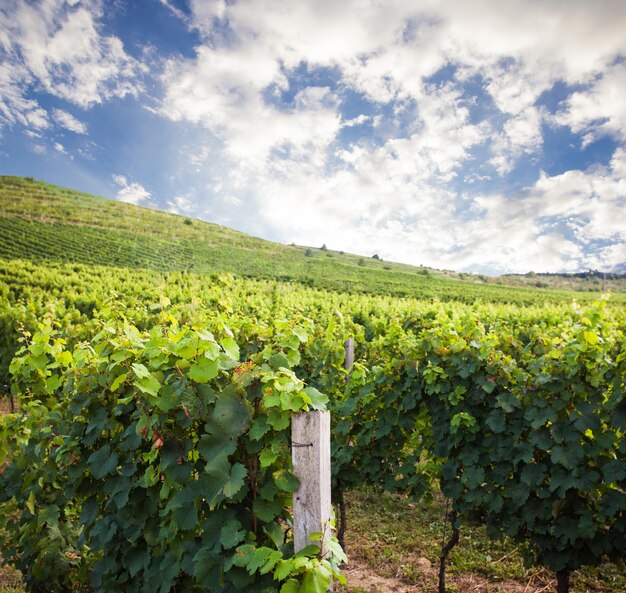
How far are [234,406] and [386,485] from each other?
129 inches

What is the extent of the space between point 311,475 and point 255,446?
0.31 metres

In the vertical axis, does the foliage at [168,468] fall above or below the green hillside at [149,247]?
below

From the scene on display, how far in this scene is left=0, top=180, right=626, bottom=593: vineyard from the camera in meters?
1.87

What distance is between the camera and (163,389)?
6.77ft

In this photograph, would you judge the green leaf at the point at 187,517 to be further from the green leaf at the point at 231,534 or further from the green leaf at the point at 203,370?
the green leaf at the point at 203,370

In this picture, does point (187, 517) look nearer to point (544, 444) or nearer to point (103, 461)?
point (103, 461)

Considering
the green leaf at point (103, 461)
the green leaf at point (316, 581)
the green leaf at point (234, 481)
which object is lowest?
the green leaf at point (316, 581)

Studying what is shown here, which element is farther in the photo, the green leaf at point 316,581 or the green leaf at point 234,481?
the green leaf at point 234,481

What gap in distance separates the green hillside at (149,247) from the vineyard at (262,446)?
35.9m

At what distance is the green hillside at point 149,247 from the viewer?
4178 centimetres

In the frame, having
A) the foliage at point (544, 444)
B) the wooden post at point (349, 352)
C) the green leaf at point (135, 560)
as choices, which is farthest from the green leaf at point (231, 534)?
the wooden post at point (349, 352)

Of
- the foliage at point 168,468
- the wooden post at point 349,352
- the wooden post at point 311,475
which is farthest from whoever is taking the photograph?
the wooden post at point 349,352

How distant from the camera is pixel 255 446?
1871mm

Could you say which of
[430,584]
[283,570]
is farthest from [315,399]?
[430,584]
